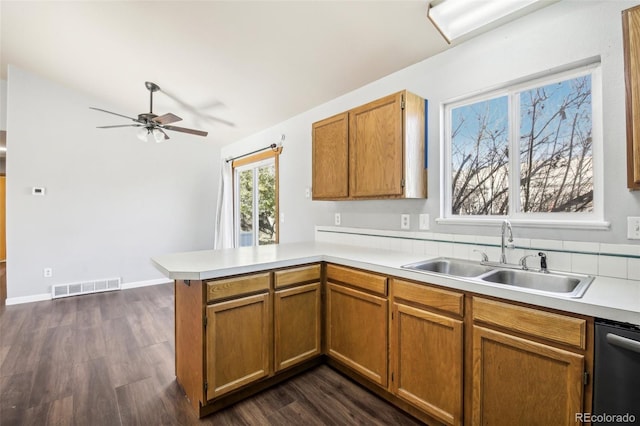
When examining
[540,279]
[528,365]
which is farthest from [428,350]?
[540,279]

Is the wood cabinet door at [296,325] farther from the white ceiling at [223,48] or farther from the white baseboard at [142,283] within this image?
the white baseboard at [142,283]

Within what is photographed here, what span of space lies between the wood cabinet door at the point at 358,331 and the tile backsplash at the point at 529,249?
670mm

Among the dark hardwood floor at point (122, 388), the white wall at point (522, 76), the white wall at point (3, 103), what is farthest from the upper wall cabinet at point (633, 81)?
the white wall at point (3, 103)

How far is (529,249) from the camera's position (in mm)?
1760

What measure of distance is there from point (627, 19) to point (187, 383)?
3090mm

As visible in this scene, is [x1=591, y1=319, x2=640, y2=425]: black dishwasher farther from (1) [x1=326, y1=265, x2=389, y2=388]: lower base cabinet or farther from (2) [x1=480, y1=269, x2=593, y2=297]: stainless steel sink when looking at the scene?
(1) [x1=326, y1=265, x2=389, y2=388]: lower base cabinet

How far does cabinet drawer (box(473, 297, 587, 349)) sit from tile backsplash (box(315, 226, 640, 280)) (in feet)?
2.05

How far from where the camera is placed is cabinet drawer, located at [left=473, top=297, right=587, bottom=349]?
1.12 meters

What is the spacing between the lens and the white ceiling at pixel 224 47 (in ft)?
6.75

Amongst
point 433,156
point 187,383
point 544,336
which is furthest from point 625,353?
point 187,383

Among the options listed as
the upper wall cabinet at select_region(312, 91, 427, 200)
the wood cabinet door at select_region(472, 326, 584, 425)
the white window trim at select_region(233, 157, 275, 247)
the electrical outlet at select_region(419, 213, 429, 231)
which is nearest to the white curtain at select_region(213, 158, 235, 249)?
the white window trim at select_region(233, 157, 275, 247)

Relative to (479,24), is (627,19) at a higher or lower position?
lower

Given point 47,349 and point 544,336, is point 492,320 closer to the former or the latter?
point 544,336

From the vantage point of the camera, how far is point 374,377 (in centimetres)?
188
